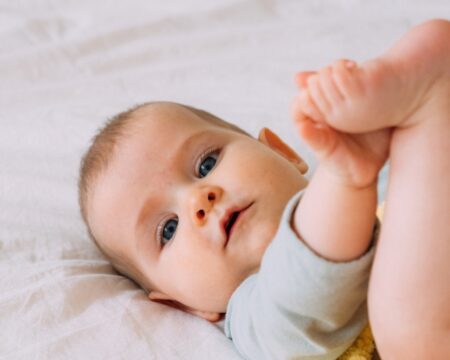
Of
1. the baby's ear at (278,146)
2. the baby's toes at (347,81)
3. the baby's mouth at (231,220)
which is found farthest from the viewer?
the baby's ear at (278,146)

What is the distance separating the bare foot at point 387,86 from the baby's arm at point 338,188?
0.01 metres

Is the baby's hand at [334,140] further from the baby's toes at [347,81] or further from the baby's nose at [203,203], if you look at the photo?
the baby's nose at [203,203]

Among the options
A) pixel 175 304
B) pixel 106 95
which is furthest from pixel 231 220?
pixel 106 95

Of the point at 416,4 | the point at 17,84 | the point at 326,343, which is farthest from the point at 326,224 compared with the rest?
the point at 416,4

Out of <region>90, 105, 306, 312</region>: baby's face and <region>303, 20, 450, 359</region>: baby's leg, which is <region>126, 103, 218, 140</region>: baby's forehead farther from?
<region>303, 20, 450, 359</region>: baby's leg

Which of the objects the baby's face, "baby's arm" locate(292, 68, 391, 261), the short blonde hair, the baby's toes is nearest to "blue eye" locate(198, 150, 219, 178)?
the baby's face

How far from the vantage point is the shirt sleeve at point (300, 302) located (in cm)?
63

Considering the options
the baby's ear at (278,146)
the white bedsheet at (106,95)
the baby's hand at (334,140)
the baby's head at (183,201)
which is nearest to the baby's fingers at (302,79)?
the baby's hand at (334,140)

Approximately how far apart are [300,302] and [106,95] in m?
0.88

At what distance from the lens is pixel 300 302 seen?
661mm

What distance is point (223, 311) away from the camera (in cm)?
91

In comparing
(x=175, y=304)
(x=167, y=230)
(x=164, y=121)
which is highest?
(x=164, y=121)

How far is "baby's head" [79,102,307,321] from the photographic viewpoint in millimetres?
849

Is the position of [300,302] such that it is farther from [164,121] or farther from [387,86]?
[164,121]
